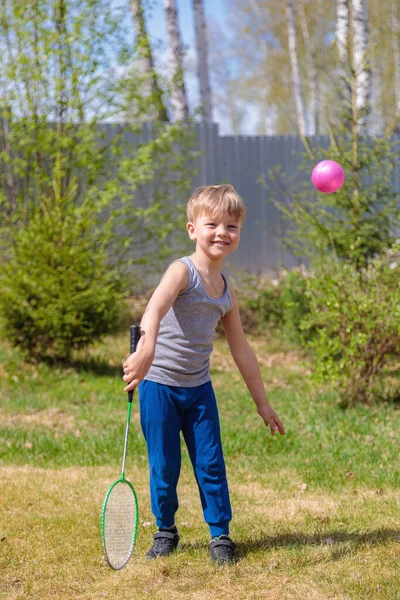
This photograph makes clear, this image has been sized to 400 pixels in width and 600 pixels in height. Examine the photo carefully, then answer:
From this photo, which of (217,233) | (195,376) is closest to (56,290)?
(195,376)

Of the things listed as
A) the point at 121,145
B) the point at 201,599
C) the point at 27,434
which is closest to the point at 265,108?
the point at 121,145

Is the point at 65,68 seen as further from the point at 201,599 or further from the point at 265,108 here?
the point at 265,108

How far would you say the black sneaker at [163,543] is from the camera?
3506 mm

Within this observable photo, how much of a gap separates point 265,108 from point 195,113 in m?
33.8

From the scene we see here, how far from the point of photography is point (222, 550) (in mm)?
3418

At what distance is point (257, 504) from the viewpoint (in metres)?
4.38

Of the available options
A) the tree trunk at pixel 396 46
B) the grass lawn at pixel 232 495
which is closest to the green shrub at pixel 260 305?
the grass lawn at pixel 232 495

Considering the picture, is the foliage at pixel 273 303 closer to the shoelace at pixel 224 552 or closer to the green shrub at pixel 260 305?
the green shrub at pixel 260 305

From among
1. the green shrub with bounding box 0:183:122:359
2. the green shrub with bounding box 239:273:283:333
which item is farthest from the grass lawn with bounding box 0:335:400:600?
the green shrub with bounding box 239:273:283:333

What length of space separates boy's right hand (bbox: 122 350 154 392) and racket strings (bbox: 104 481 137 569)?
0.47 metres

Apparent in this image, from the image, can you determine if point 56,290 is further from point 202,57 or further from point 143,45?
point 202,57

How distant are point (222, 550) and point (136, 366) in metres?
1.01

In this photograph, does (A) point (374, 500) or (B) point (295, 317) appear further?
(B) point (295, 317)

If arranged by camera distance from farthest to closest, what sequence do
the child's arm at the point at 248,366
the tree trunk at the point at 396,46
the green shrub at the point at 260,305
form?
the tree trunk at the point at 396,46, the green shrub at the point at 260,305, the child's arm at the point at 248,366
